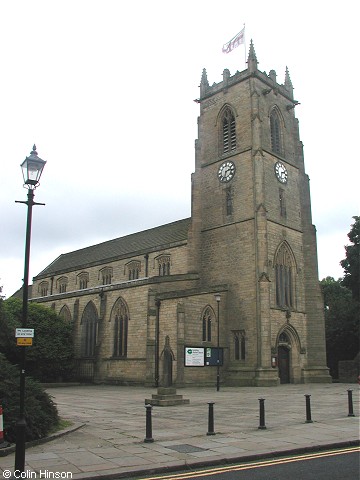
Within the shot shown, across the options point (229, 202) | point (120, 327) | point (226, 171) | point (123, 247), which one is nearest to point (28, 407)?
point (120, 327)

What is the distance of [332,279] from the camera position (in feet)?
257

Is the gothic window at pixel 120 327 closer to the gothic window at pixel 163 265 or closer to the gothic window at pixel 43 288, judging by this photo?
the gothic window at pixel 163 265

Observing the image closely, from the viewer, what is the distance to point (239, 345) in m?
37.6

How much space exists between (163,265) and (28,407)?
32805mm

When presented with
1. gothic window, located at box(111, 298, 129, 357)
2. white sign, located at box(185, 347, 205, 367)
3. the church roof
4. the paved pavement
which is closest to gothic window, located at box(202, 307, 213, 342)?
white sign, located at box(185, 347, 205, 367)

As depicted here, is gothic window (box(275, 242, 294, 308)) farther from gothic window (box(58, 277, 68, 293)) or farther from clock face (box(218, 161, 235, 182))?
gothic window (box(58, 277, 68, 293))

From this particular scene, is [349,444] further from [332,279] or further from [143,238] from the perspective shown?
[332,279]

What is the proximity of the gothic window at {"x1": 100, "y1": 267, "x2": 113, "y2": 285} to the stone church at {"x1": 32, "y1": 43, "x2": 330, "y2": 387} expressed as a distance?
1.54 metres

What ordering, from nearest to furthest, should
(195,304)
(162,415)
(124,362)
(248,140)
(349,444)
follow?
(349,444)
(162,415)
(195,304)
(124,362)
(248,140)

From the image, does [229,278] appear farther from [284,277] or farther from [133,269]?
[133,269]

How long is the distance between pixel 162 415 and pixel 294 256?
26.5 metres

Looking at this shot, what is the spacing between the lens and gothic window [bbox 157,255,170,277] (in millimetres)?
44350

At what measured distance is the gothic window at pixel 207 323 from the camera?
36219 mm

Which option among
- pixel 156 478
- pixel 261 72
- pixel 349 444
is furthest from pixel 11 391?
pixel 261 72
